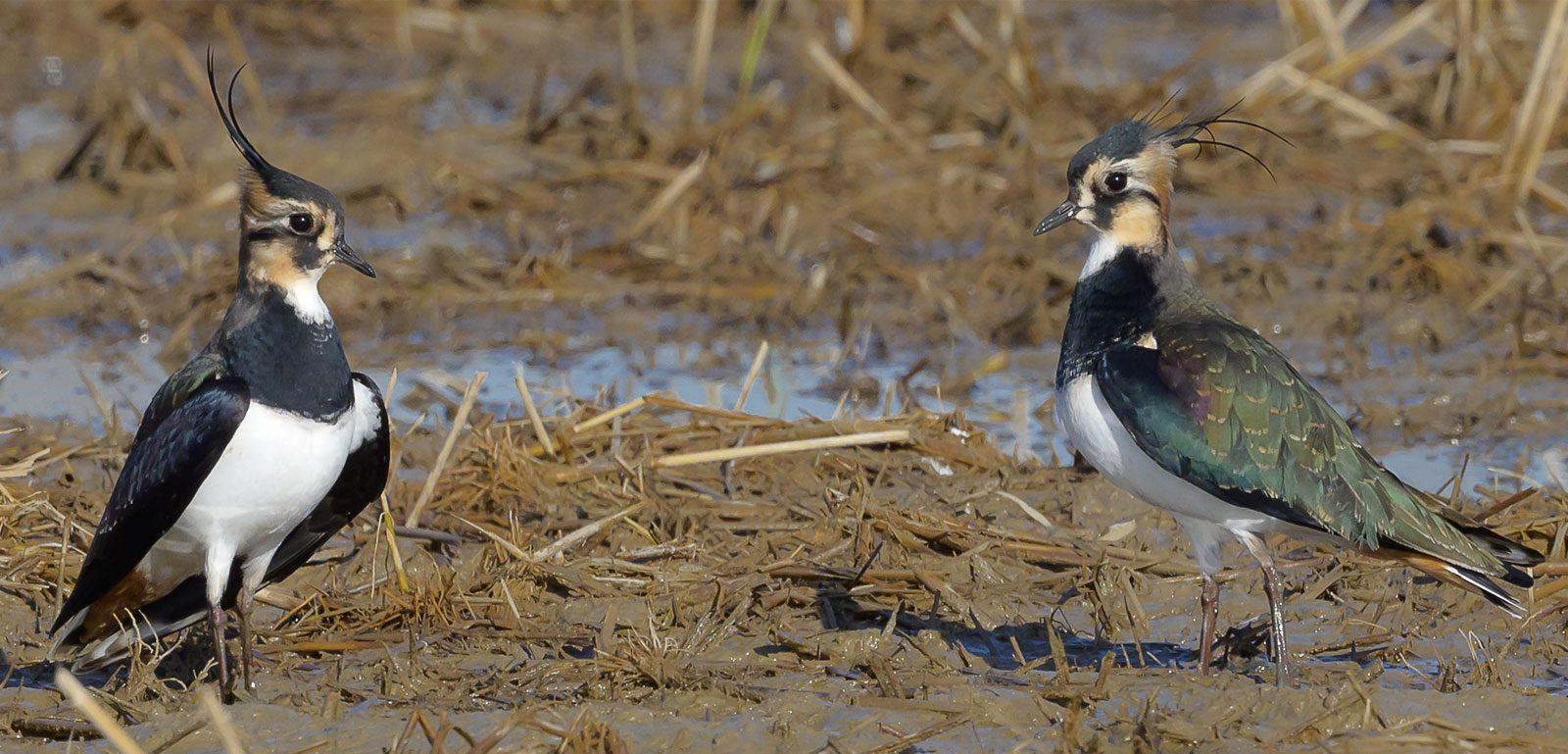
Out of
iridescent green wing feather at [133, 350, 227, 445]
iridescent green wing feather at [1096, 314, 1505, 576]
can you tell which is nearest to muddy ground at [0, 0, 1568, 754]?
iridescent green wing feather at [1096, 314, 1505, 576]

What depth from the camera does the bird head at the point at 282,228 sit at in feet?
16.9

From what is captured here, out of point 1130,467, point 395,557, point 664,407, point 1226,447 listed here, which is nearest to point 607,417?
point 664,407

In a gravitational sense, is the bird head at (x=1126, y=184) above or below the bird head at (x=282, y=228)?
above

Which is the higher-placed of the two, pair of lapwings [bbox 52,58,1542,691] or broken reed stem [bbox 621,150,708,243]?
pair of lapwings [bbox 52,58,1542,691]

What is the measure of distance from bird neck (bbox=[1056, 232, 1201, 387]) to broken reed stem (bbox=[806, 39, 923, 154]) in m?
4.70

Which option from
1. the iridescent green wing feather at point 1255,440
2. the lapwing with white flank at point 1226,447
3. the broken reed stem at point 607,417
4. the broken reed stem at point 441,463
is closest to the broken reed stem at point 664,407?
the broken reed stem at point 607,417

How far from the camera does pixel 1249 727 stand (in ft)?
15.6

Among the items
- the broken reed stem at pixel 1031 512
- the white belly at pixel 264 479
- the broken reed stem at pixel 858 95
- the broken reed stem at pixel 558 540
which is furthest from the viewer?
the broken reed stem at pixel 858 95

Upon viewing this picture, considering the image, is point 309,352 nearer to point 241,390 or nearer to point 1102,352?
point 241,390

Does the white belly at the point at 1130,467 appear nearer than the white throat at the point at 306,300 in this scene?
Yes

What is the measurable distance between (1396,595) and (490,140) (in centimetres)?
613

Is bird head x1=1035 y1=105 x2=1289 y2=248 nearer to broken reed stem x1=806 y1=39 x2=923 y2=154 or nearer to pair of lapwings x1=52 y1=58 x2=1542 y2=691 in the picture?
pair of lapwings x1=52 y1=58 x2=1542 y2=691

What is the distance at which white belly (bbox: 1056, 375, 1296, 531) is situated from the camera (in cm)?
496

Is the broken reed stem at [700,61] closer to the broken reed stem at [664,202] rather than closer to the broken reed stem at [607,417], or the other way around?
the broken reed stem at [664,202]
